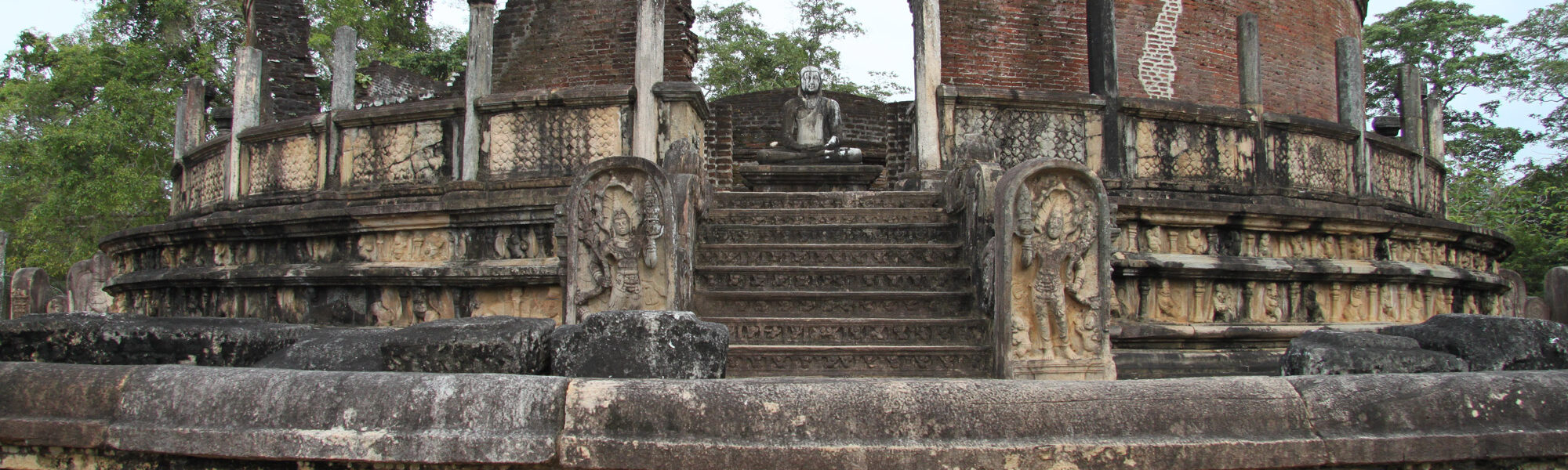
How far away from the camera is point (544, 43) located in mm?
→ 13688

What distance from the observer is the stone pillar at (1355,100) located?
782cm

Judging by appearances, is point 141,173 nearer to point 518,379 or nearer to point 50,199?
point 50,199

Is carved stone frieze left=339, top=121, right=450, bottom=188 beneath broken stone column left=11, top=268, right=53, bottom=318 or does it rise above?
above

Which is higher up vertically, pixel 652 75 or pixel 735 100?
pixel 735 100

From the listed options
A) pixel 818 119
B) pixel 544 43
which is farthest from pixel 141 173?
pixel 818 119

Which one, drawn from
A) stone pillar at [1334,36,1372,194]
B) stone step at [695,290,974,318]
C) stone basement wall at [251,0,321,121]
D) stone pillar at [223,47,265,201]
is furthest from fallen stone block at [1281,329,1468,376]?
stone basement wall at [251,0,321,121]

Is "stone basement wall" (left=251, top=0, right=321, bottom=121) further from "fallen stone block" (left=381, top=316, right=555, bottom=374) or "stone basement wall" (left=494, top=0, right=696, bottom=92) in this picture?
"fallen stone block" (left=381, top=316, right=555, bottom=374)

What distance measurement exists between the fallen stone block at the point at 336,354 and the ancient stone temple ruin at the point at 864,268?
0.80m

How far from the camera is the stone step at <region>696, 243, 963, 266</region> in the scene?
6004 mm

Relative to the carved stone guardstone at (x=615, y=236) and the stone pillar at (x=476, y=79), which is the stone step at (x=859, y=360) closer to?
the carved stone guardstone at (x=615, y=236)

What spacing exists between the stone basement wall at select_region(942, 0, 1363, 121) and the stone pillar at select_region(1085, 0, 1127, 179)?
13.9ft

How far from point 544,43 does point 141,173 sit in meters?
11.4

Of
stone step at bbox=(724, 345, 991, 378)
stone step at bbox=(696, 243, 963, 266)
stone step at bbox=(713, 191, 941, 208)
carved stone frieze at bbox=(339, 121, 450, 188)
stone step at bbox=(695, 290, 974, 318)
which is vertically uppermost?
carved stone frieze at bbox=(339, 121, 450, 188)

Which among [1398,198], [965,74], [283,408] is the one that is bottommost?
[283,408]
